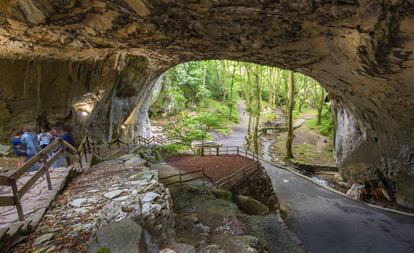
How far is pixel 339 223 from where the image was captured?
11.0 meters

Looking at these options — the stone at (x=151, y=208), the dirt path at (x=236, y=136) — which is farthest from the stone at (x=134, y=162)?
the dirt path at (x=236, y=136)

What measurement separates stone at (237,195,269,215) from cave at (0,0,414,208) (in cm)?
598

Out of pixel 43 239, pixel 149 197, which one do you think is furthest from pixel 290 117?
pixel 43 239

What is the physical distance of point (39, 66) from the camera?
33.9 feet

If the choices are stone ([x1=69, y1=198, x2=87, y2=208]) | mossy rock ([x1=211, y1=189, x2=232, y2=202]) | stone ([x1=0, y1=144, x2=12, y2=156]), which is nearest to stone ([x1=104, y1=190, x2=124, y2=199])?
stone ([x1=69, y1=198, x2=87, y2=208])

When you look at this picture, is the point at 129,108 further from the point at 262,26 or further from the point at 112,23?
the point at 262,26

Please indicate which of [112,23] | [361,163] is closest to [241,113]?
[361,163]

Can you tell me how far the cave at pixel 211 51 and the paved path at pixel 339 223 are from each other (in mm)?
2173

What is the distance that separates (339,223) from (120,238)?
33.7 ft

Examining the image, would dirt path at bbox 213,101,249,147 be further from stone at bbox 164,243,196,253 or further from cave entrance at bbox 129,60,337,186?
stone at bbox 164,243,196,253

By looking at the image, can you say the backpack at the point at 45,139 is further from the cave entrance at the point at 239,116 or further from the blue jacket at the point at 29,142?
the cave entrance at the point at 239,116

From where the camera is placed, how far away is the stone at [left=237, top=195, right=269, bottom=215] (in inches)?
420

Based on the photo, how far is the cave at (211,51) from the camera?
5598 mm

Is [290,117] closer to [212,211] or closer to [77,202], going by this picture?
[212,211]
